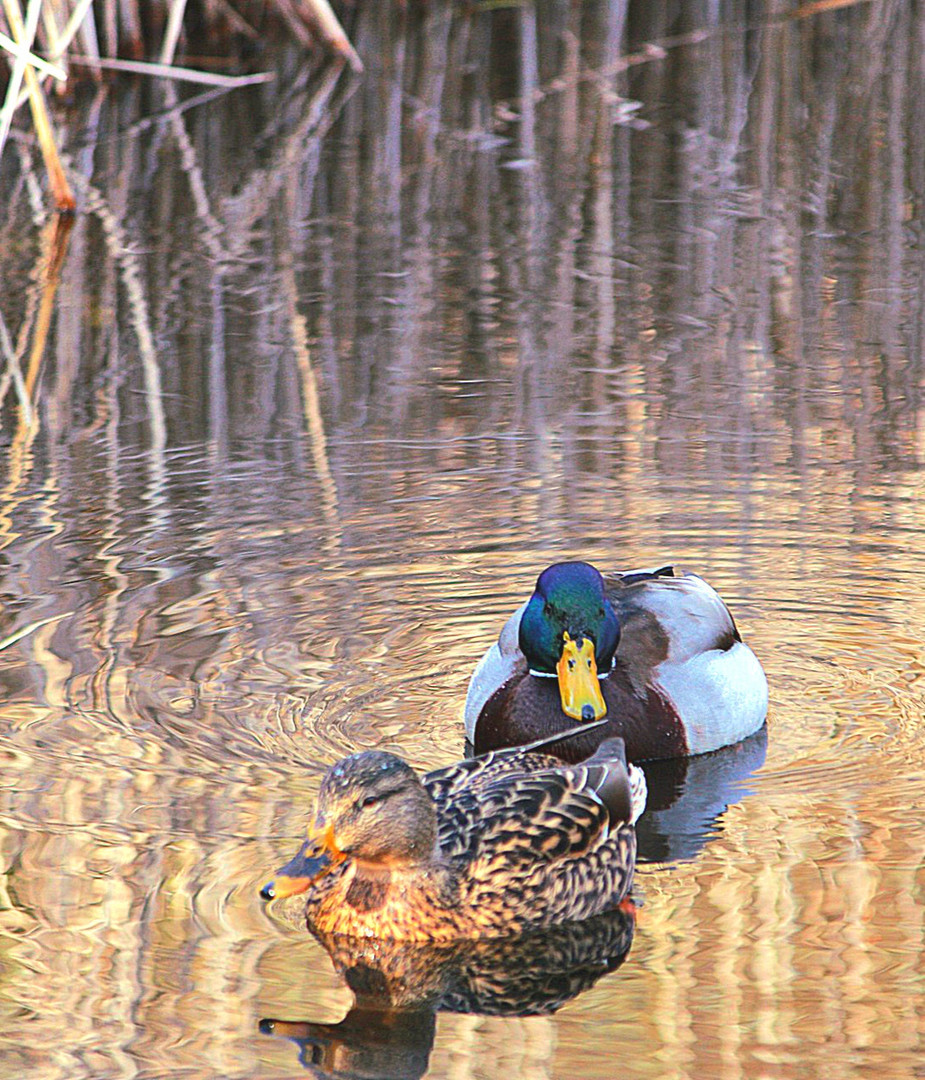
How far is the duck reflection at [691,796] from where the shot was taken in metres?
4.45

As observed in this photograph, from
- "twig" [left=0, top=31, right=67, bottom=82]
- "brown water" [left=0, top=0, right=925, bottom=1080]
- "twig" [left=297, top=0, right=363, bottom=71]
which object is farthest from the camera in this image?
"twig" [left=297, top=0, right=363, bottom=71]

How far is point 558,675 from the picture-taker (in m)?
4.92

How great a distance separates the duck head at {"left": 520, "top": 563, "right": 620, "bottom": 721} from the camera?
4.85m

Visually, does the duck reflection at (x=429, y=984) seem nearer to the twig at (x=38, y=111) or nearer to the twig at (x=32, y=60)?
the twig at (x=32, y=60)

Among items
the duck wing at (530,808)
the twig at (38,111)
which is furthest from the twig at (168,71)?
the duck wing at (530,808)

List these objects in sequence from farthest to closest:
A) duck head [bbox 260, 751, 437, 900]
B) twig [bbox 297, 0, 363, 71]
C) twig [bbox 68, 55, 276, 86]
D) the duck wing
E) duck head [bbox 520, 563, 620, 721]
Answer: twig [bbox 297, 0, 363, 71]
twig [bbox 68, 55, 276, 86]
duck head [bbox 520, 563, 620, 721]
the duck wing
duck head [bbox 260, 751, 437, 900]

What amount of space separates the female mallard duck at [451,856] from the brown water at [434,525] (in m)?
0.14

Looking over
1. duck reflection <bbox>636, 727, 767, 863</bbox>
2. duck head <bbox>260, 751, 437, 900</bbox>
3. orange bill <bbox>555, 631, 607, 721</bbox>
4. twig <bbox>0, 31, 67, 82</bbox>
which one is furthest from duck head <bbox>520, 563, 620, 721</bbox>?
twig <bbox>0, 31, 67, 82</bbox>

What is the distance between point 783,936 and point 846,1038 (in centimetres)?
39

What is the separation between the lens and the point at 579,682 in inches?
192

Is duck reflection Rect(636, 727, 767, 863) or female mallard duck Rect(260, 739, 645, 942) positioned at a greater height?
female mallard duck Rect(260, 739, 645, 942)

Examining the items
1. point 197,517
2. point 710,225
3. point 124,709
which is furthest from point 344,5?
point 124,709

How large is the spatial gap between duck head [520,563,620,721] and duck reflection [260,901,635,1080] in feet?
2.66

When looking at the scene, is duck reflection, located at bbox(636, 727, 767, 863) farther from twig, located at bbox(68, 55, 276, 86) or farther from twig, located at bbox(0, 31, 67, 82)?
twig, located at bbox(68, 55, 276, 86)
